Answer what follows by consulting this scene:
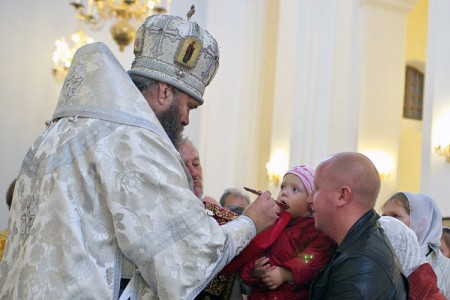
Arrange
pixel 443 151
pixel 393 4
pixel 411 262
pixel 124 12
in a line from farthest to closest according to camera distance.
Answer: pixel 124 12, pixel 393 4, pixel 443 151, pixel 411 262

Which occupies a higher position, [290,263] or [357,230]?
[357,230]

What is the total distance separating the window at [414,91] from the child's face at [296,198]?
49.9 feet

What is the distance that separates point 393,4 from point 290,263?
1056cm

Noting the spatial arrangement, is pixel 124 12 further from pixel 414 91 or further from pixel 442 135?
pixel 414 91

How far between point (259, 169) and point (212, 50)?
1215 centimetres

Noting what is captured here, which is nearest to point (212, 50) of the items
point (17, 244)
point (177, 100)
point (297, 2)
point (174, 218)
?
point (177, 100)

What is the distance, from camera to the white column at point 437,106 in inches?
417

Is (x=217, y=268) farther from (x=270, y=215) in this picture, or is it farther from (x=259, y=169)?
(x=259, y=169)

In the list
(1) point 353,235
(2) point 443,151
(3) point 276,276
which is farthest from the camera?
(2) point 443,151

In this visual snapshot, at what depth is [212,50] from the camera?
3.52 m

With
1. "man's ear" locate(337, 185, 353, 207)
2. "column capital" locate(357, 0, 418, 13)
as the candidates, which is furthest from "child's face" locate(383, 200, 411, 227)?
"column capital" locate(357, 0, 418, 13)

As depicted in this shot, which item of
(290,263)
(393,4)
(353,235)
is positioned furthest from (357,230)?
(393,4)

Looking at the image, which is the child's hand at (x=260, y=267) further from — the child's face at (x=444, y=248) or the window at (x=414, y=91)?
the window at (x=414, y=91)

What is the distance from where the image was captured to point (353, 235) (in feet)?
10.6
